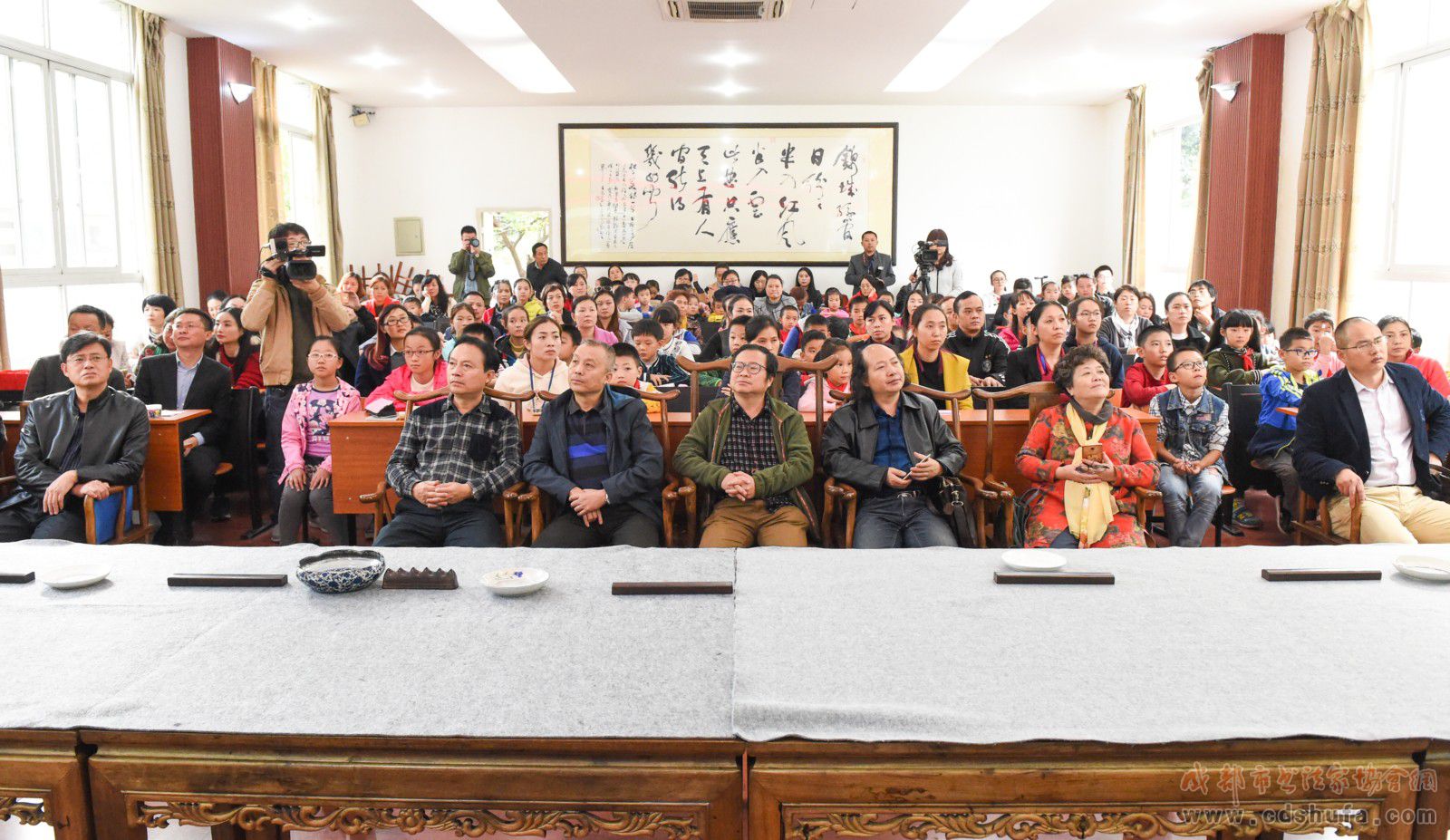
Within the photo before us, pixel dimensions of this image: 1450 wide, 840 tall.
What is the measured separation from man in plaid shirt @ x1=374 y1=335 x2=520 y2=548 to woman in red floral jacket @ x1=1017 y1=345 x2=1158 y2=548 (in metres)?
1.60

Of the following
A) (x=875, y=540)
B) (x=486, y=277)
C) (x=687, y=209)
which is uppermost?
(x=687, y=209)

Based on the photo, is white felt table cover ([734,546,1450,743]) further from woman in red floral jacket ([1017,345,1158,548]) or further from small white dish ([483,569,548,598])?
woman in red floral jacket ([1017,345,1158,548])

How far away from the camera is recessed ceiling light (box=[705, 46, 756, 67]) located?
25.5ft

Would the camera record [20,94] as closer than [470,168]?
Yes

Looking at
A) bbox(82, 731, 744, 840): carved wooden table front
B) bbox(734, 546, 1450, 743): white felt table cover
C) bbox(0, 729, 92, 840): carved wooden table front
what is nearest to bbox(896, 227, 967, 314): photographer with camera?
bbox(734, 546, 1450, 743): white felt table cover


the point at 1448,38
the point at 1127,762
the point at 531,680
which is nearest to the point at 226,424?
the point at 531,680

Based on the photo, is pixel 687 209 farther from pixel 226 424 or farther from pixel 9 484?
pixel 9 484

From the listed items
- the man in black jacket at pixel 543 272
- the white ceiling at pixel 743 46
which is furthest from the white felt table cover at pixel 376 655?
the man in black jacket at pixel 543 272

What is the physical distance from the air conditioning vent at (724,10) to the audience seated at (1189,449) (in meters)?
3.79

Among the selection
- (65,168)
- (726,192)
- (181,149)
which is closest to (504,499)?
(65,168)

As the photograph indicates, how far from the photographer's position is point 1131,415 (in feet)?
10.5

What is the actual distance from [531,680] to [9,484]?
9.46ft

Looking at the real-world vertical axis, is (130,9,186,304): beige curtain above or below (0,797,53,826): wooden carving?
above

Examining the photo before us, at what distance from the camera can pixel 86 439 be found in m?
3.26
